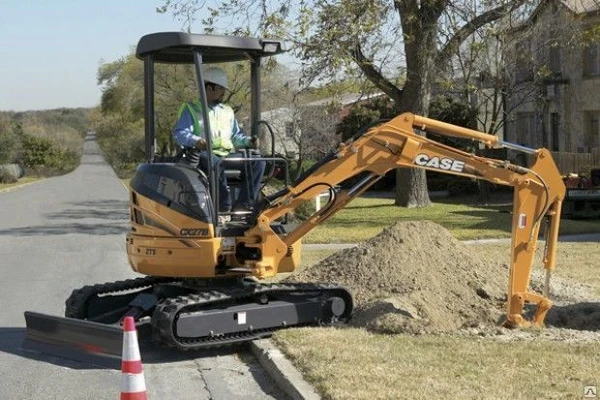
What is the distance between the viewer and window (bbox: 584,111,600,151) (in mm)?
34844

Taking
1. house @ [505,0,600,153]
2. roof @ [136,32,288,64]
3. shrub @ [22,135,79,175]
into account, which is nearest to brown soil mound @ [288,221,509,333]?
roof @ [136,32,288,64]

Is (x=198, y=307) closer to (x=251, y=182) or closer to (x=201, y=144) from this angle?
(x=251, y=182)

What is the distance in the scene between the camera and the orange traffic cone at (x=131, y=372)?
5766 millimetres

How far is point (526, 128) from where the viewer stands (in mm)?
41656

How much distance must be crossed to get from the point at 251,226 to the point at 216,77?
59.1 inches

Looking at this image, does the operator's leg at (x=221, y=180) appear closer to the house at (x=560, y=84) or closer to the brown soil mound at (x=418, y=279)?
the brown soil mound at (x=418, y=279)

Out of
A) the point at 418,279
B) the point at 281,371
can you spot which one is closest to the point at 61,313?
the point at 418,279

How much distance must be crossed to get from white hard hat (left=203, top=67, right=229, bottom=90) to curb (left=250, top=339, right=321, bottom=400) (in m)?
2.55

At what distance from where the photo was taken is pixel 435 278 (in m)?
11.7

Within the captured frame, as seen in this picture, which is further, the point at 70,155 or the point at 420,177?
the point at 70,155

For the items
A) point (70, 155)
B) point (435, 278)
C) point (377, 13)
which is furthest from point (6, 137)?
point (435, 278)

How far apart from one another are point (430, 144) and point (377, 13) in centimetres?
1529

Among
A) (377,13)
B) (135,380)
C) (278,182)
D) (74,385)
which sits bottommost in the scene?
(74,385)

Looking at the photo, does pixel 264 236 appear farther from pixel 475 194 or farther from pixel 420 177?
pixel 475 194
